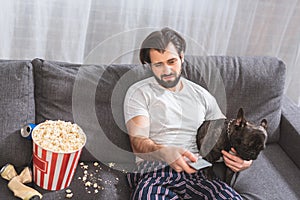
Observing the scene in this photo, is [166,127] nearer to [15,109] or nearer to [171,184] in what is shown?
[171,184]

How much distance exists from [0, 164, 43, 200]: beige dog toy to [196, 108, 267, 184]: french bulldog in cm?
64

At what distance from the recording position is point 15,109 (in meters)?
1.77

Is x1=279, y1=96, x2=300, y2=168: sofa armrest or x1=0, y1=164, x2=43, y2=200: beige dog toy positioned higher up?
→ x1=279, y1=96, x2=300, y2=168: sofa armrest

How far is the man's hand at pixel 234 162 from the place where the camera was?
179 centimetres

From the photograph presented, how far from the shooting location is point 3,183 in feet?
5.69

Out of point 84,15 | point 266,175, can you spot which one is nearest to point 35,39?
point 84,15

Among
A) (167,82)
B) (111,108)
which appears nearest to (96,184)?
(111,108)

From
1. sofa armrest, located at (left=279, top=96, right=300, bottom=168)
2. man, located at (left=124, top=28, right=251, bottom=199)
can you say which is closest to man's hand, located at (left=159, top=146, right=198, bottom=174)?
man, located at (left=124, top=28, right=251, bottom=199)

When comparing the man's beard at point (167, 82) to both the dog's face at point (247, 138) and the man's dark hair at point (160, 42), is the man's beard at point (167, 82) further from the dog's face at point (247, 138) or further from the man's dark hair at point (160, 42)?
the dog's face at point (247, 138)

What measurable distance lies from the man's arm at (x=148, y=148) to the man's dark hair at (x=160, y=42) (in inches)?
9.6

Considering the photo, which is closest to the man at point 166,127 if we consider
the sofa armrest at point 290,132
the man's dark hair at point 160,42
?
the man's dark hair at point 160,42

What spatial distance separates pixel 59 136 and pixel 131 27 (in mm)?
713

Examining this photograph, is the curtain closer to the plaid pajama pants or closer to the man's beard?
the man's beard

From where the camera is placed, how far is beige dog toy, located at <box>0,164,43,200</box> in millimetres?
1647
